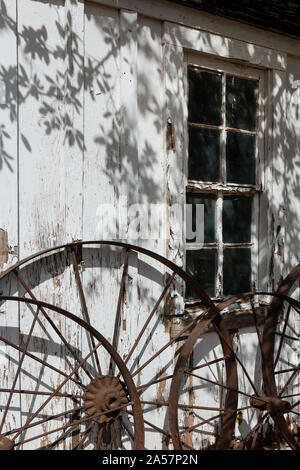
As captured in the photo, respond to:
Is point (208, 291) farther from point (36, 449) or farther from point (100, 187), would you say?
point (36, 449)

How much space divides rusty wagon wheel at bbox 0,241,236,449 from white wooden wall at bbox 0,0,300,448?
0.02 metres

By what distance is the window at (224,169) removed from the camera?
4273 mm

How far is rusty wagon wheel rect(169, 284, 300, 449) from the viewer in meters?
4.08

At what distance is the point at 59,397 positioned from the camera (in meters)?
3.51

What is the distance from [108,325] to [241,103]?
86.9 inches

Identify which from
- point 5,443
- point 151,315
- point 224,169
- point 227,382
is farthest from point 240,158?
point 5,443

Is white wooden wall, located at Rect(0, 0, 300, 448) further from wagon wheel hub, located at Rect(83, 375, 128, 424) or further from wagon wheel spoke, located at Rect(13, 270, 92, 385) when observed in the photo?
wagon wheel hub, located at Rect(83, 375, 128, 424)

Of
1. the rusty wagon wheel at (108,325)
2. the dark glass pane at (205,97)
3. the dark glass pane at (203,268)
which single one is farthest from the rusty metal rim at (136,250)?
the dark glass pane at (205,97)

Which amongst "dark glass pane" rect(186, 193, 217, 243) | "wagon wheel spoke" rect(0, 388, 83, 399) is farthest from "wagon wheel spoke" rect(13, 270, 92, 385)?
"dark glass pane" rect(186, 193, 217, 243)

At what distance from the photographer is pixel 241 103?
4.55 meters

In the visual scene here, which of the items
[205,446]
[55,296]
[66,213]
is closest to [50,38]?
[66,213]

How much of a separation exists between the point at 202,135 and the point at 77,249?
4.82 feet

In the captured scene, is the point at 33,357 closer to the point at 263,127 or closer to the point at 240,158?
the point at 240,158

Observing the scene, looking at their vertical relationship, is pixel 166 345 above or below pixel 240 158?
below
